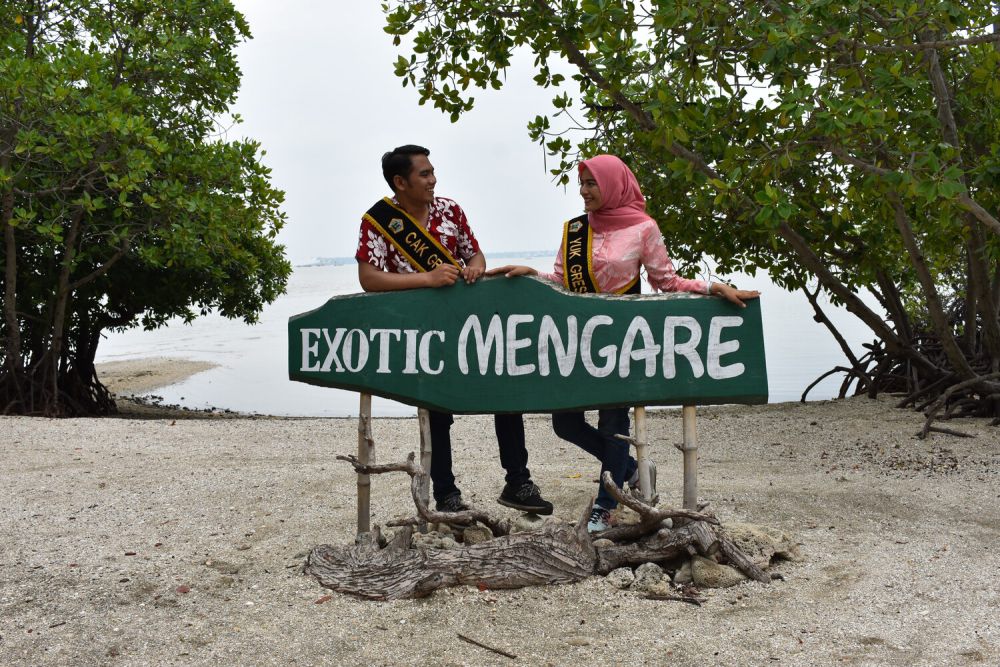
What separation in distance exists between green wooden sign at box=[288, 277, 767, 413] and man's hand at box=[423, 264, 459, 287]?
0.04 metres

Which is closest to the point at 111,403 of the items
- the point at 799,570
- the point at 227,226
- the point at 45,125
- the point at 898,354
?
the point at 227,226

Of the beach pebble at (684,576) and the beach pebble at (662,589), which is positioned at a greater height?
the beach pebble at (684,576)

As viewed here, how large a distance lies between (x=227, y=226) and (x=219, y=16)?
2.56 m

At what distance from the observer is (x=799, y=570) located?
3.77 meters

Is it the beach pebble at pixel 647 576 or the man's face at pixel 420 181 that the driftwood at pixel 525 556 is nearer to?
the beach pebble at pixel 647 576

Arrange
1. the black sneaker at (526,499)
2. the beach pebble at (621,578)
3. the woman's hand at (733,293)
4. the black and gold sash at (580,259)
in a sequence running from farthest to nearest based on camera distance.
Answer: the black sneaker at (526,499)
the black and gold sash at (580,259)
the beach pebble at (621,578)
the woman's hand at (733,293)

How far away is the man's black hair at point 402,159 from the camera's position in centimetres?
380

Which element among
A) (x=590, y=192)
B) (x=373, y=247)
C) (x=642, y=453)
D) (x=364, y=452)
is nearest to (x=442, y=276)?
(x=373, y=247)

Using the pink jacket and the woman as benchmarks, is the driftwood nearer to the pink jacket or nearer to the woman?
the woman

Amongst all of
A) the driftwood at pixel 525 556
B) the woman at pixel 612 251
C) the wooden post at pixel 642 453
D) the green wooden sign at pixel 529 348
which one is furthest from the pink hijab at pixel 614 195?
the driftwood at pixel 525 556

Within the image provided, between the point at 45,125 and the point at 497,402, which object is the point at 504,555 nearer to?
the point at 497,402

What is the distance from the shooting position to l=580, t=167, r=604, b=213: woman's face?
3617 millimetres

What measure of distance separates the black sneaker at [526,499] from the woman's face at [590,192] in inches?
52.0

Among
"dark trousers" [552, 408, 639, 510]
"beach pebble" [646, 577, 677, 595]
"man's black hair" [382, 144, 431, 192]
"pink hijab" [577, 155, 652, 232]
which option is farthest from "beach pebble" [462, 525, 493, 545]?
"man's black hair" [382, 144, 431, 192]
